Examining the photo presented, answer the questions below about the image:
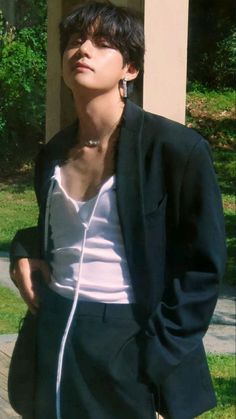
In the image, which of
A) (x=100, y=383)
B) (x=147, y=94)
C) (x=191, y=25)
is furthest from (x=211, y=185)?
(x=191, y=25)

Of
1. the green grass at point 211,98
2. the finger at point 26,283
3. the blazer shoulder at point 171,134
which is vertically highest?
the blazer shoulder at point 171,134

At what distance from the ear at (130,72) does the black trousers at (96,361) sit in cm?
59

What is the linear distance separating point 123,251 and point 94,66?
1.53 ft

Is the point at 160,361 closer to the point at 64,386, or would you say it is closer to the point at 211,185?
the point at 64,386

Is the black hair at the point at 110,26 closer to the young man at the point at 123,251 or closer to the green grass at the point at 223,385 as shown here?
the young man at the point at 123,251

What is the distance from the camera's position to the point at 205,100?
4.32 metres

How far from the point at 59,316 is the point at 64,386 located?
18 cm

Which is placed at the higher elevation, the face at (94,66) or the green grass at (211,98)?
the face at (94,66)

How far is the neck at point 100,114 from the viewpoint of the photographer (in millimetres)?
2229

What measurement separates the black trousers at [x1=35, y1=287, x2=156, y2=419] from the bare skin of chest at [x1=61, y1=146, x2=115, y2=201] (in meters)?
0.27

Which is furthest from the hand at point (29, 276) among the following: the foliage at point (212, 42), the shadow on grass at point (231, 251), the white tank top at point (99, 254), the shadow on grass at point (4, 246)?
the shadow on grass at point (231, 251)

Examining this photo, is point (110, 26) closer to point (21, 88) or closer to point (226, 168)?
point (21, 88)

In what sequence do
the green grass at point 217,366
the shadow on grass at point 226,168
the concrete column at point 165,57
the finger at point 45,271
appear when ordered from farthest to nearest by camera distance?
the shadow on grass at point 226,168
the green grass at point 217,366
the concrete column at point 165,57
the finger at point 45,271

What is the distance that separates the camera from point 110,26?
221cm
